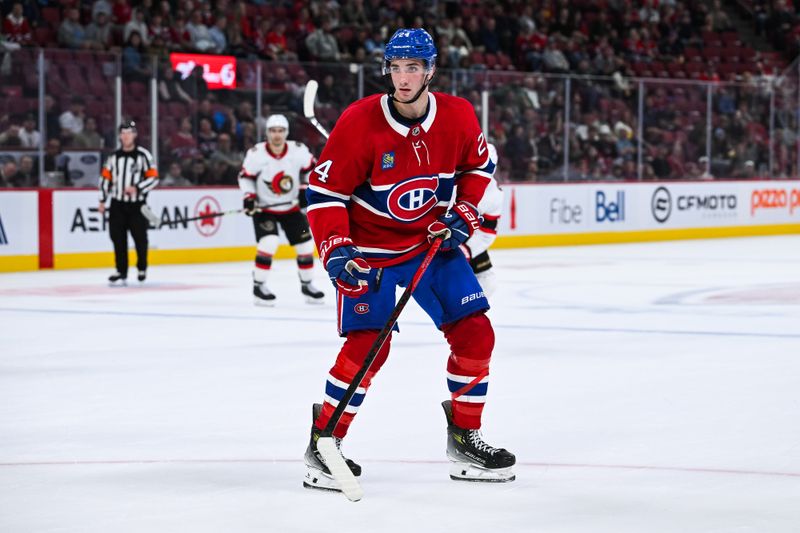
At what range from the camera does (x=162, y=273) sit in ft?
42.7

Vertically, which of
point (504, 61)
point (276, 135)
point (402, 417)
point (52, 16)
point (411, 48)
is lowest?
point (402, 417)

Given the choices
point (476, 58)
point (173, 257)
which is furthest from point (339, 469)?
point (476, 58)

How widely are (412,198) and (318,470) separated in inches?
33.3

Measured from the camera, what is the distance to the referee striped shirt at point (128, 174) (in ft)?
38.9

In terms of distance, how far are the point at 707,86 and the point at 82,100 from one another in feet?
28.2

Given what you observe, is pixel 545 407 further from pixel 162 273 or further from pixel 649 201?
pixel 649 201

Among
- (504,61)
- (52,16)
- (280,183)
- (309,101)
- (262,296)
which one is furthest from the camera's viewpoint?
(504,61)

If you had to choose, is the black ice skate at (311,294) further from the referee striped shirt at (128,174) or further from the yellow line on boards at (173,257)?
the yellow line on boards at (173,257)

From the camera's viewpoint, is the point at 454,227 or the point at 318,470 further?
the point at 454,227

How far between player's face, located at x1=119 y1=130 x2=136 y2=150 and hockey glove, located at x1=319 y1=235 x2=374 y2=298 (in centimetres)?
791

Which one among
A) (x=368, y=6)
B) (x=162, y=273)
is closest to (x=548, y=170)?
(x=368, y=6)

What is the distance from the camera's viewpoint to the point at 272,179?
10.5 metres

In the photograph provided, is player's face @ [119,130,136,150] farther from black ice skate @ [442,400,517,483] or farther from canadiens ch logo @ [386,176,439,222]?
black ice skate @ [442,400,517,483]

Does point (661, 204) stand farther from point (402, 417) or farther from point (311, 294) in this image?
point (402, 417)
